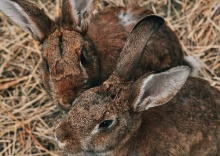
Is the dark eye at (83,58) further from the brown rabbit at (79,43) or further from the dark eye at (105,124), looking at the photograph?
the dark eye at (105,124)

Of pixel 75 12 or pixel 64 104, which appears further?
pixel 75 12

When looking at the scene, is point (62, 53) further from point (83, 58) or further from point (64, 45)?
point (83, 58)

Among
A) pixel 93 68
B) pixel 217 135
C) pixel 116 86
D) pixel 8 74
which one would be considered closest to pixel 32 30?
pixel 93 68

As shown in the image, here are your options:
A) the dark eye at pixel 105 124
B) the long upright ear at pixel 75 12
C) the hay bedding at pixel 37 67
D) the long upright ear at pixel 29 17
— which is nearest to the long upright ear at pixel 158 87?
the dark eye at pixel 105 124

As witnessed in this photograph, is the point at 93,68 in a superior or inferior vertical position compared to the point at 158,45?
superior

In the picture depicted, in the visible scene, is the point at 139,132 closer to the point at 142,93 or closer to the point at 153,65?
the point at 142,93

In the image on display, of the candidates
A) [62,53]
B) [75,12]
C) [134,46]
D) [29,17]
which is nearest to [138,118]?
[134,46]
